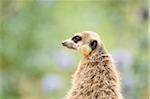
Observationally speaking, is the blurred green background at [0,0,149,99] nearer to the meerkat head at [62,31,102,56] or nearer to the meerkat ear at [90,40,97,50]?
the meerkat head at [62,31,102,56]

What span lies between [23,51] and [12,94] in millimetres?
476

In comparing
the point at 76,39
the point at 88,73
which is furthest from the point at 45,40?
the point at 88,73

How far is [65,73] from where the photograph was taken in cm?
494

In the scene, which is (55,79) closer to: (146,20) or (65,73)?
(65,73)

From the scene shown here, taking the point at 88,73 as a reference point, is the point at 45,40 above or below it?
above

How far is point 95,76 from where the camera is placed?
1.69 m

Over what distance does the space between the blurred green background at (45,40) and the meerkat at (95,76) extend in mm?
2570

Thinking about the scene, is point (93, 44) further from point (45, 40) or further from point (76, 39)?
point (45, 40)

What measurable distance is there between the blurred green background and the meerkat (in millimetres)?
2570

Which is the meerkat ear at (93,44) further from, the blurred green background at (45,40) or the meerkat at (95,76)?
the blurred green background at (45,40)

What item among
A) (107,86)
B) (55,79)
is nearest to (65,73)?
(55,79)

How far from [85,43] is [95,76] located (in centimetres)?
13

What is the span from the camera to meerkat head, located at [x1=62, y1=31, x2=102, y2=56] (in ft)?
5.55

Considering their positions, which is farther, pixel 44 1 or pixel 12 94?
pixel 44 1
